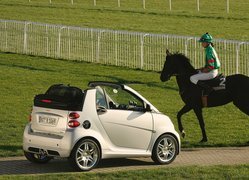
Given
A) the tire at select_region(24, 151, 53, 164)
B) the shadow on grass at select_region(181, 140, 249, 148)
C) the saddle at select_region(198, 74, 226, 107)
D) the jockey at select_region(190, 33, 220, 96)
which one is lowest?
the shadow on grass at select_region(181, 140, 249, 148)

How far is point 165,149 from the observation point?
57.0 feet

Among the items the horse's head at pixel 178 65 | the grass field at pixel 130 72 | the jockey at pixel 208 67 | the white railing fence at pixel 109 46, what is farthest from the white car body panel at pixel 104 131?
the white railing fence at pixel 109 46

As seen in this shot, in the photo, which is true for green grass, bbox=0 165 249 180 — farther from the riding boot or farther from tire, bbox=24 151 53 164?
the riding boot

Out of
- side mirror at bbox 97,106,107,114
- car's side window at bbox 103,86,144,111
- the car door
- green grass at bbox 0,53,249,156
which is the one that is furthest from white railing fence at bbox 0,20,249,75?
side mirror at bbox 97,106,107,114

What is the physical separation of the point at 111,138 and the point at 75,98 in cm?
98

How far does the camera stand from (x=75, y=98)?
16.6m

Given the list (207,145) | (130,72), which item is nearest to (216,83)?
(207,145)

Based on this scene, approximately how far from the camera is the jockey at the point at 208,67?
20000 mm

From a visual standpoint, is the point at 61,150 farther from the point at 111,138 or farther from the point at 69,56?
the point at 69,56

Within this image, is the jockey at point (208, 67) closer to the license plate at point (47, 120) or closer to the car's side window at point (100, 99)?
the car's side window at point (100, 99)

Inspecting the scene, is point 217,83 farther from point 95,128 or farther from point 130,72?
point 130,72

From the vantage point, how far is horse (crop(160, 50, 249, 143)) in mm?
20328

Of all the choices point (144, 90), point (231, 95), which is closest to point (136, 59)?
point (144, 90)

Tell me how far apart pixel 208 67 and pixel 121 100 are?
150 inches
